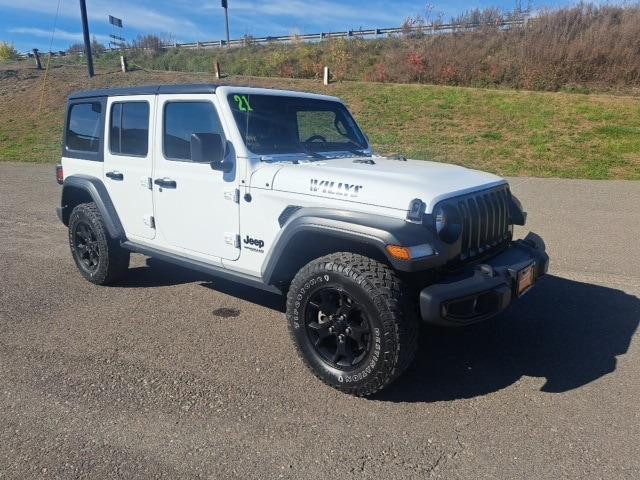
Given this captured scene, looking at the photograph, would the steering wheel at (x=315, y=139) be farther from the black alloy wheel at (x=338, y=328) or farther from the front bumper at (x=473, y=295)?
the front bumper at (x=473, y=295)

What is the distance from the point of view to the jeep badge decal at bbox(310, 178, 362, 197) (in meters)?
3.16

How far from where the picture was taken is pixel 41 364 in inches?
142

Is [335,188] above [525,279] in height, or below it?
above

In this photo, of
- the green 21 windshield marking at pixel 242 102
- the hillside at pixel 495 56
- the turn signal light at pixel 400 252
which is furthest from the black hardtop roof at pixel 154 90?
the hillside at pixel 495 56

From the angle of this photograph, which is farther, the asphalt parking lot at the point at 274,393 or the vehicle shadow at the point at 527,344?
the vehicle shadow at the point at 527,344

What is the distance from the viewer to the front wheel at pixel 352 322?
9.72 feet

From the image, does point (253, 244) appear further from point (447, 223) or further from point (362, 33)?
point (362, 33)

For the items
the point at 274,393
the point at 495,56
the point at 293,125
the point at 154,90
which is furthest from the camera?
the point at 495,56

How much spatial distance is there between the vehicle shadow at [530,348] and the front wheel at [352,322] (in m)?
0.28

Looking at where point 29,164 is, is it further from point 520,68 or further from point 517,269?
point 520,68

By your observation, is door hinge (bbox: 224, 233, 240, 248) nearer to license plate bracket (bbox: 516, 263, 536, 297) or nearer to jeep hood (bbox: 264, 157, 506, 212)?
jeep hood (bbox: 264, 157, 506, 212)

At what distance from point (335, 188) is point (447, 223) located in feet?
2.38

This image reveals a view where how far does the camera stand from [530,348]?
12.7 feet

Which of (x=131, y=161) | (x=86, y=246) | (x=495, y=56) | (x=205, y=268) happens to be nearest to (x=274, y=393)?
(x=205, y=268)
